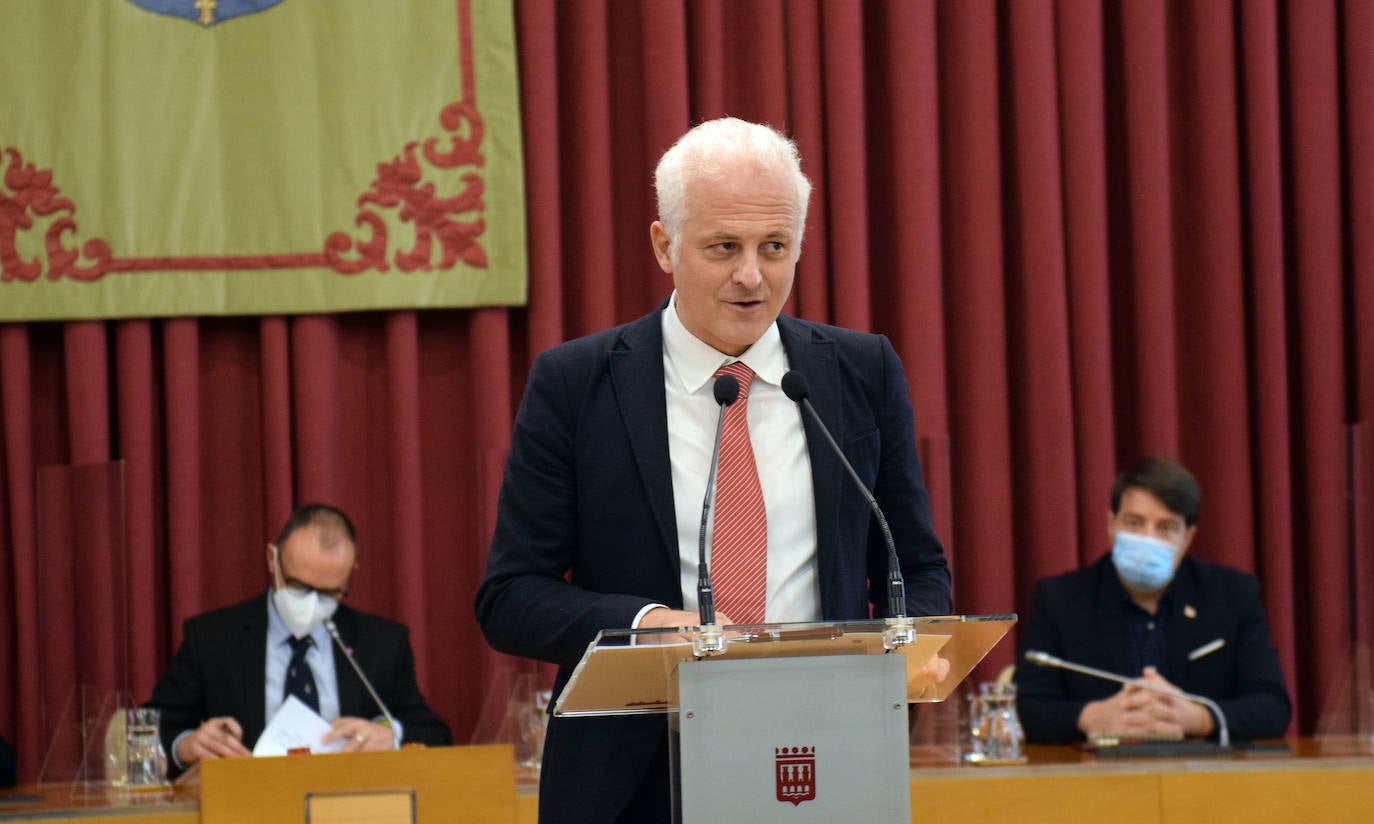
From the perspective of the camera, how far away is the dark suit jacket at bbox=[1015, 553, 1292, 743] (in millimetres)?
4145

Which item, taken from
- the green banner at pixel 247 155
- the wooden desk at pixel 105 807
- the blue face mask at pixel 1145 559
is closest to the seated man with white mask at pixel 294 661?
the wooden desk at pixel 105 807

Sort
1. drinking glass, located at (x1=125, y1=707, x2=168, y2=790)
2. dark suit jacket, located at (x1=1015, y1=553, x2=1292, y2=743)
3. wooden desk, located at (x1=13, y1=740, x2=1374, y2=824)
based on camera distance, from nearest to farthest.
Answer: wooden desk, located at (x1=13, y1=740, x2=1374, y2=824)
drinking glass, located at (x1=125, y1=707, x2=168, y2=790)
dark suit jacket, located at (x1=1015, y1=553, x2=1292, y2=743)

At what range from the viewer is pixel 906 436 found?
2061mm

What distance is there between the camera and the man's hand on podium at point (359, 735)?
3.72 meters

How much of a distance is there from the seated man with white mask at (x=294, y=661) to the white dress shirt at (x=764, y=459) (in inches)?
91.8

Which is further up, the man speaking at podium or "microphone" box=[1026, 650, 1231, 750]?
the man speaking at podium

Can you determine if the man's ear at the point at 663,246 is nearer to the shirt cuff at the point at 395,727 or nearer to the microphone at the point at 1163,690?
the shirt cuff at the point at 395,727

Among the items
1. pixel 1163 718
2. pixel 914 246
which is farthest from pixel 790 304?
pixel 1163 718

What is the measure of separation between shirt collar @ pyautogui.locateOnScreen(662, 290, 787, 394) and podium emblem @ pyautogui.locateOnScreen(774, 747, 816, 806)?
1.76 ft

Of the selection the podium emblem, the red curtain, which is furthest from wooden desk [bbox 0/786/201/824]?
the podium emblem

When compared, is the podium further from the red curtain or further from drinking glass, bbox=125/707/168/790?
the red curtain

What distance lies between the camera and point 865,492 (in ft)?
5.95

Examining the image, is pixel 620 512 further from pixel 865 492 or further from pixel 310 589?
pixel 310 589

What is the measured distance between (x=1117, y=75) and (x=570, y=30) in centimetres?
170
